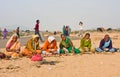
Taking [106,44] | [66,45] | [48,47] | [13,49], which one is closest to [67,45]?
[66,45]

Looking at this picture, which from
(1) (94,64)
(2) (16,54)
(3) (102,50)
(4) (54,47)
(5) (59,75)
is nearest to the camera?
(5) (59,75)

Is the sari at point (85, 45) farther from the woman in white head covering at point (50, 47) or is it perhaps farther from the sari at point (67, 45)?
the woman in white head covering at point (50, 47)

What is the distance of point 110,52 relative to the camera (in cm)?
1734

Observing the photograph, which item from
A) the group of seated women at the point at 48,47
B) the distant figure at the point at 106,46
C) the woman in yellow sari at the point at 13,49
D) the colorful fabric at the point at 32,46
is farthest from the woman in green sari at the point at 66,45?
the woman in yellow sari at the point at 13,49

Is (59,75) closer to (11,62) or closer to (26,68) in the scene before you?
(26,68)

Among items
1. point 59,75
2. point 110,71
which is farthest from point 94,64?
point 59,75

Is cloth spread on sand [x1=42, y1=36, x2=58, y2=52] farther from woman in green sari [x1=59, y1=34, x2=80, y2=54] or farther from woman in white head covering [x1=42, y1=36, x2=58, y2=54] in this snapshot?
woman in green sari [x1=59, y1=34, x2=80, y2=54]

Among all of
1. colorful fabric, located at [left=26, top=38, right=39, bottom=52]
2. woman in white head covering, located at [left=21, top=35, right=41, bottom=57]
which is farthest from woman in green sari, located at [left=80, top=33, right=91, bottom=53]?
colorful fabric, located at [left=26, top=38, right=39, bottom=52]

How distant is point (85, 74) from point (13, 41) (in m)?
5.88

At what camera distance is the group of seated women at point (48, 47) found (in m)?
15.2

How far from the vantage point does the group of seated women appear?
49.8ft

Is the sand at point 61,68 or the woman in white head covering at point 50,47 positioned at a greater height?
the woman in white head covering at point 50,47

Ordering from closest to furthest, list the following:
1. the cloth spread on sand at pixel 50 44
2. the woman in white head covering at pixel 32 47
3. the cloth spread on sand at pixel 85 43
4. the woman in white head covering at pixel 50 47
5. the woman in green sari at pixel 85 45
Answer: the woman in white head covering at pixel 32 47 → the woman in white head covering at pixel 50 47 → the cloth spread on sand at pixel 50 44 → the woman in green sari at pixel 85 45 → the cloth spread on sand at pixel 85 43

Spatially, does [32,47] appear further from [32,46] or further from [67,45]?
[67,45]
